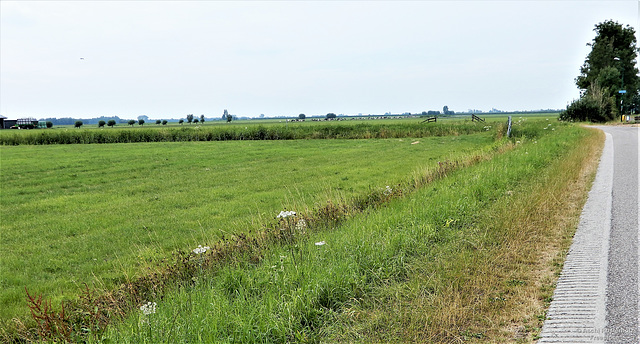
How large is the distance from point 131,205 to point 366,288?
417 inches

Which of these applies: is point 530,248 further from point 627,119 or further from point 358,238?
point 627,119

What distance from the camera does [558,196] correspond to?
9.73 metres

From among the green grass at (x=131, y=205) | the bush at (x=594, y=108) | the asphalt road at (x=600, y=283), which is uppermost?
the bush at (x=594, y=108)

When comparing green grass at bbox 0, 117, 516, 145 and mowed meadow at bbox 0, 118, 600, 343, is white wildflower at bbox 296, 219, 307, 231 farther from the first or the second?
green grass at bbox 0, 117, 516, 145

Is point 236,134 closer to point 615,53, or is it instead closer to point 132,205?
point 132,205

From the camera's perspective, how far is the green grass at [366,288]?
13.4ft

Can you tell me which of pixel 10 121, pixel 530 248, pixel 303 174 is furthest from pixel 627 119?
pixel 10 121

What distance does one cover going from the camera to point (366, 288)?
5.02m

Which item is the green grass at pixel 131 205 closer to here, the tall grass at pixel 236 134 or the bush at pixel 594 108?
the tall grass at pixel 236 134

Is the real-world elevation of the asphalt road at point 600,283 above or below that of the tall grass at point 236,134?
below

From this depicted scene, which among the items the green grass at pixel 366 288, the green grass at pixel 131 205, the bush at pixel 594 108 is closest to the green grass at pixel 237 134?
the bush at pixel 594 108

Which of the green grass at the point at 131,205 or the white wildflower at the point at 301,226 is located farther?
the green grass at the point at 131,205

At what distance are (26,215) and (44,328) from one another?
939cm

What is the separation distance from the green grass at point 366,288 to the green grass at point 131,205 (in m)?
2.82
